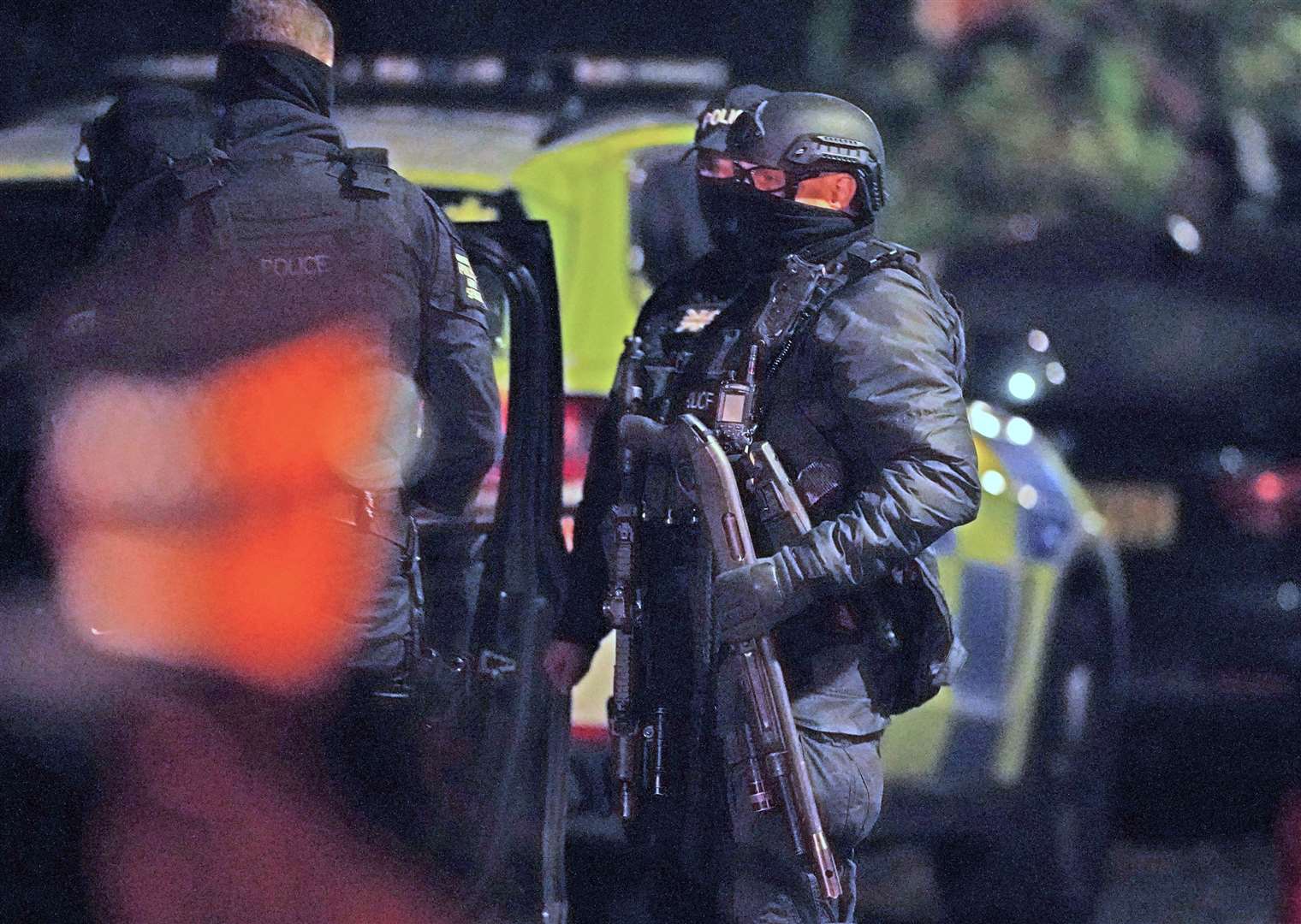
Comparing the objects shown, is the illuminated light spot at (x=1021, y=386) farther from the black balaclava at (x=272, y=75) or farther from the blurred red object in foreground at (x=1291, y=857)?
the black balaclava at (x=272, y=75)

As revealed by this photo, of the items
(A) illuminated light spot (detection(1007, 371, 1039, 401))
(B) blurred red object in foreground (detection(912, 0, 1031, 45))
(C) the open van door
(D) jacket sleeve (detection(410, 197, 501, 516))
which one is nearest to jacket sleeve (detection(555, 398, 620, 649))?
(C) the open van door

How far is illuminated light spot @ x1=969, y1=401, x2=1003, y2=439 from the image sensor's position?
5.30 m

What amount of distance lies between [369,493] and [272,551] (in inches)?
6.7

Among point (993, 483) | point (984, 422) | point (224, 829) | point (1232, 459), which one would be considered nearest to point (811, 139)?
point (224, 829)

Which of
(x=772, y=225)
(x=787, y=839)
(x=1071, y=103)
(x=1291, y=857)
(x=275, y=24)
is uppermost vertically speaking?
(x=275, y=24)

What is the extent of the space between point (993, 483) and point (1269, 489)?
1570 mm

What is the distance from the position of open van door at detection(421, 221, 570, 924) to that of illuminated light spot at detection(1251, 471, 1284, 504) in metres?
2.96

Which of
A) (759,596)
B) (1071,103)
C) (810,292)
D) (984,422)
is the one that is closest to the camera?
(759,596)

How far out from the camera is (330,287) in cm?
350

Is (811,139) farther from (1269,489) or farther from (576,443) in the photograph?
(1269,489)

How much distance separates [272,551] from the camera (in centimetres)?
348

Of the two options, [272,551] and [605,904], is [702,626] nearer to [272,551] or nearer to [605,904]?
[272,551]

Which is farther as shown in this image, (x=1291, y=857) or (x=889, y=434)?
(x=1291, y=857)

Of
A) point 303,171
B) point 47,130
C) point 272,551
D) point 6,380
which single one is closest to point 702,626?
point 272,551
